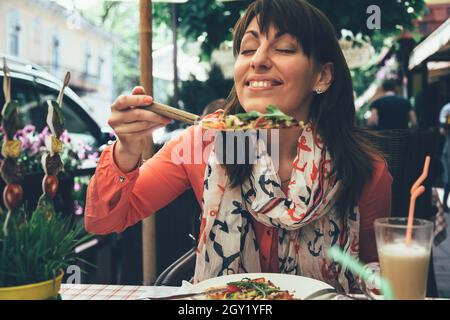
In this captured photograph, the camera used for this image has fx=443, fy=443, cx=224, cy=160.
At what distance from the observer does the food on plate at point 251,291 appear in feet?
3.59

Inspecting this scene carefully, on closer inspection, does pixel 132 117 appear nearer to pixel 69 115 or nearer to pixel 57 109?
pixel 57 109

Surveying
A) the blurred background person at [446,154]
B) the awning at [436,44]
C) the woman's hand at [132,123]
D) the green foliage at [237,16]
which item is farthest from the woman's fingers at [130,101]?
the blurred background person at [446,154]

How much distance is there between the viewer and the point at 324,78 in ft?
5.28

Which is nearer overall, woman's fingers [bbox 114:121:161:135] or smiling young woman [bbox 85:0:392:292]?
woman's fingers [bbox 114:121:161:135]

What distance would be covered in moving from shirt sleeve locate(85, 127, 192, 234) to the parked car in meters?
1.29

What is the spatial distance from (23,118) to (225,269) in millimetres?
2253

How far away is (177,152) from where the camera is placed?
1.80 metres

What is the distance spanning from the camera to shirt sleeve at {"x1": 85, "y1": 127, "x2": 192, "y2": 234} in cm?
141

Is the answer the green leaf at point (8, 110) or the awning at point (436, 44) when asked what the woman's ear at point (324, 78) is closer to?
the green leaf at point (8, 110)

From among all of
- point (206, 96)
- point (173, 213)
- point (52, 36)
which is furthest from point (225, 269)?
point (52, 36)

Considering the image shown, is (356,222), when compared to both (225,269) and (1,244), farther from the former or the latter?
(1,244)

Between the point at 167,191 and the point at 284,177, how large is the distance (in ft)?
1.55

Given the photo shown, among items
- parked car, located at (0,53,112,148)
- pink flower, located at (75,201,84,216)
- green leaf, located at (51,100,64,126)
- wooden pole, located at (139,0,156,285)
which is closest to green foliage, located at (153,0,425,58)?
parked car, located at (0,53,112,148)
